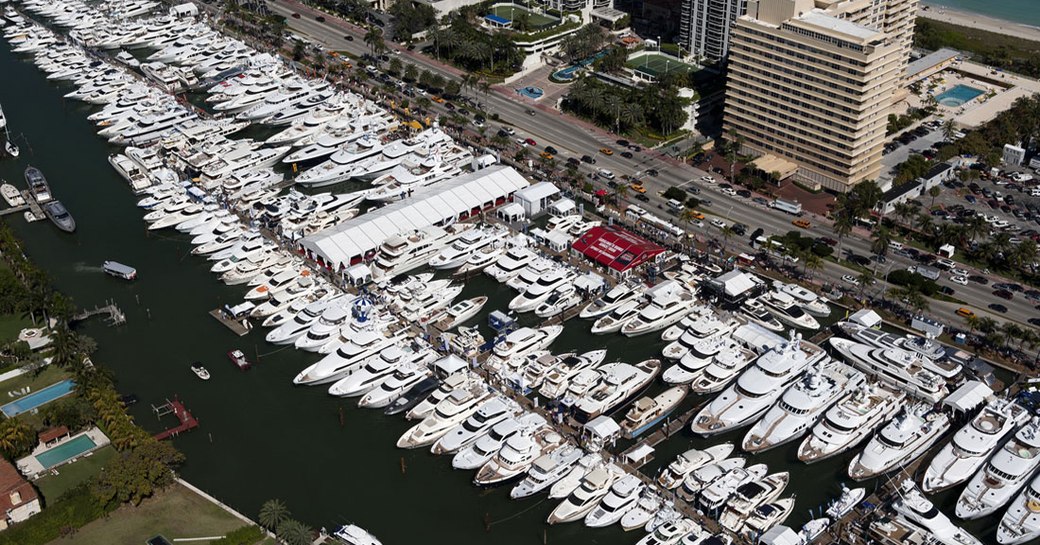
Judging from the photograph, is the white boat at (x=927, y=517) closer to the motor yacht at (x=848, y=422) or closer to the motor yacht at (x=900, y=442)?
the motor yacht at (x=900, y=442)

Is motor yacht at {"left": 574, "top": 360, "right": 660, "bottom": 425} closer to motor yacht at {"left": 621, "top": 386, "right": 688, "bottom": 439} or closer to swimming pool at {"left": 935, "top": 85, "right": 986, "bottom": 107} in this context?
motor yacht at {"left": 621, "top": 386, "right": 688, "bottom": 439}

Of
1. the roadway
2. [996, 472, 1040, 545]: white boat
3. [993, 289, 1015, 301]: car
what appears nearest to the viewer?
[996, 472, 1040, 545]: white boat

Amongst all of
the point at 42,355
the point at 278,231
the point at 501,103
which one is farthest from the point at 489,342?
the point at 501,103

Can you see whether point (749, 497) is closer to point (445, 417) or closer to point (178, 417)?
point (445, 417)

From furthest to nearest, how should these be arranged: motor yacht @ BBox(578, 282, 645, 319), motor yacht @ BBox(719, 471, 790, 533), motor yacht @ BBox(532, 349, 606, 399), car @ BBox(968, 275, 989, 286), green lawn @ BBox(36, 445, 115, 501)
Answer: car @ BBox(968, 275, 989, 286)
motor yacht @ BBox(578, 282, 645, 319)
motor yacht @ BBox(532, 349, 606, 399)
green lawn @ BBox(36, 445, 115, 501)
motor yacht @ BBox(719, 471, 790, 533)

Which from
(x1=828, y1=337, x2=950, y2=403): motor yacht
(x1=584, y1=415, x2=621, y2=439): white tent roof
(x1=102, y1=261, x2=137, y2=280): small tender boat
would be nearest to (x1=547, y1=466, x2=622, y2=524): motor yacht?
(x1=584, y1=415, x2=621, y2=439): white tent roof

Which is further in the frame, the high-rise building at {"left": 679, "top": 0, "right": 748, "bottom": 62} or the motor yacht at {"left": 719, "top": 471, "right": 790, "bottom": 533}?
the high-rise building at {"left": 679, "top": 0, "right": 748, "bottom": 62}

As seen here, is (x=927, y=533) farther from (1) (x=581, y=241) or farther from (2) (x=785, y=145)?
(2) (x=785, y=145)

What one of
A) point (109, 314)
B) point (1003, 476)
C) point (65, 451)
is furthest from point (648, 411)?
point (109, 314)
